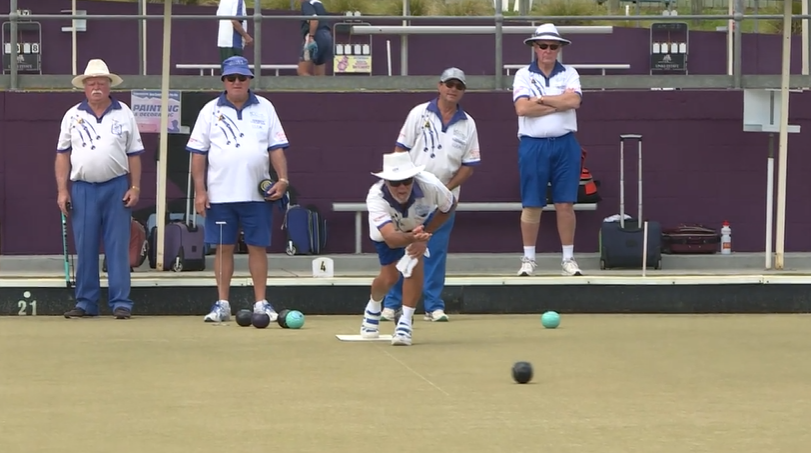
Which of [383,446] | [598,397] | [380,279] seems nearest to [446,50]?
[380,279]

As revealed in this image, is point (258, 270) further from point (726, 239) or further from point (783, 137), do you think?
point (726, 239)

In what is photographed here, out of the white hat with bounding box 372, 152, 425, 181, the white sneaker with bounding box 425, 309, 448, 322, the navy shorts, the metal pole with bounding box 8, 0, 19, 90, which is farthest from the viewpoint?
the navy shorts

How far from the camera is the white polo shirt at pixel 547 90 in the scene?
463 inches

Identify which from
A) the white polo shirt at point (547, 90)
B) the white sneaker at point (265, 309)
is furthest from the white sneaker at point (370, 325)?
the white polo shirt at point (547, 90)

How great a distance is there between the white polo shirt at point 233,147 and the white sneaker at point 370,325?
4.77 ft

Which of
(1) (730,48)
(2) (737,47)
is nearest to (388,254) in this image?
(2) (737,47)

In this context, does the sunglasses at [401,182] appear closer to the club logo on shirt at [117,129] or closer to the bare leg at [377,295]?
the bare leg at [377,295]

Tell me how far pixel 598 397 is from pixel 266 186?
3970 mm

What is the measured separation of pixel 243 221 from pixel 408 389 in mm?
3491

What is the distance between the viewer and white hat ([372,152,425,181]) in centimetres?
871

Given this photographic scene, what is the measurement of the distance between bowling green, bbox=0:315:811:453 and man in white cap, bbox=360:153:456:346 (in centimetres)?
30

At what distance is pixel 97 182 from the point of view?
10984mm

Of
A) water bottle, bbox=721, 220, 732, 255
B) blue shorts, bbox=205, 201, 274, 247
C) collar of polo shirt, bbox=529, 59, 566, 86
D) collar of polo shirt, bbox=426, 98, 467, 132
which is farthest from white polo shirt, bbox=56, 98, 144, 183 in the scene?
water bottle, bbox=721, 220, 732, 255

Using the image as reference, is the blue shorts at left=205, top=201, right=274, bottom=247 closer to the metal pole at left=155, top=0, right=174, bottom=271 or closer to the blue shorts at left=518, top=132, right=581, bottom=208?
the metal pole at left=155, top=0, right=174, bottom=271
